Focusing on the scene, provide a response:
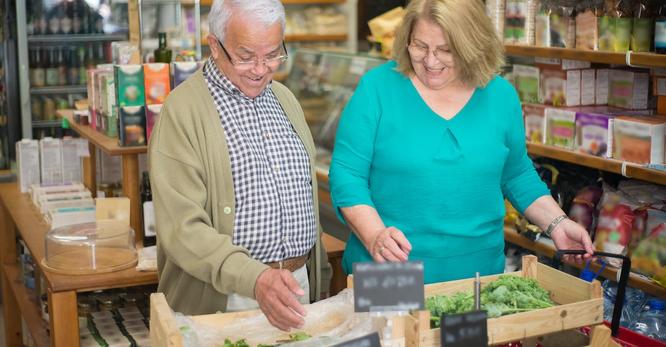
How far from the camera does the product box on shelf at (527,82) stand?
4469 mm

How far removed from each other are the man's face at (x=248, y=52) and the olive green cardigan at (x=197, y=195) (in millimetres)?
101

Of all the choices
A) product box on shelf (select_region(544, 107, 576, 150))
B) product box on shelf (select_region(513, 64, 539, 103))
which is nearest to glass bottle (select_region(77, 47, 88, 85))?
product box on shelf (select_region(513, 64, 539, 103))

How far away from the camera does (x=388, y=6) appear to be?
8414 millimetres

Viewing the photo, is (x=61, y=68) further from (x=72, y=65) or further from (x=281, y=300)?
(x=281, y=300)

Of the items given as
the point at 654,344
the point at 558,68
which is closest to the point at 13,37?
the point at 558,68

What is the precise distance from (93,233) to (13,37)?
161 inches

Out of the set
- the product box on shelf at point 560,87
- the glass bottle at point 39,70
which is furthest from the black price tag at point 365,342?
the glass bottle at point 39,70

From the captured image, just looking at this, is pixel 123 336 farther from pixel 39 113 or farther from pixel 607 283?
pixel 39 113

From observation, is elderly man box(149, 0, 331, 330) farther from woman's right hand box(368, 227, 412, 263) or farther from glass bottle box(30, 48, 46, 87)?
glass bottle box(30, 48, 46, 87)

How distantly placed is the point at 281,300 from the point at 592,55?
2.34 meters

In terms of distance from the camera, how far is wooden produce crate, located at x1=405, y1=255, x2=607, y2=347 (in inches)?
80.7

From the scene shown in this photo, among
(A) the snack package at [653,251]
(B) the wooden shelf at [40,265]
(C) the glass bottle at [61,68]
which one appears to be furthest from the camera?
(C) the glass bottle at [61,68]

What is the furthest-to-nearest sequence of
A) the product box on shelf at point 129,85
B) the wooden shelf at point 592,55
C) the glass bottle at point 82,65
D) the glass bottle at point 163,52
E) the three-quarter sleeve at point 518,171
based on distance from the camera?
1. the glass bottle at point 82,65
2. the glass bottle at point 163,52
3. the product box on shelf at point 129,85
4. the wooden shelf at point 592,55
5. the three-quarter sleeve at point 518,171

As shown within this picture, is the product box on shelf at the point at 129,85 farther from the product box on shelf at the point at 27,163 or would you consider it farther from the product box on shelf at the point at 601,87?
the product box on shelf at the point at 601,87
